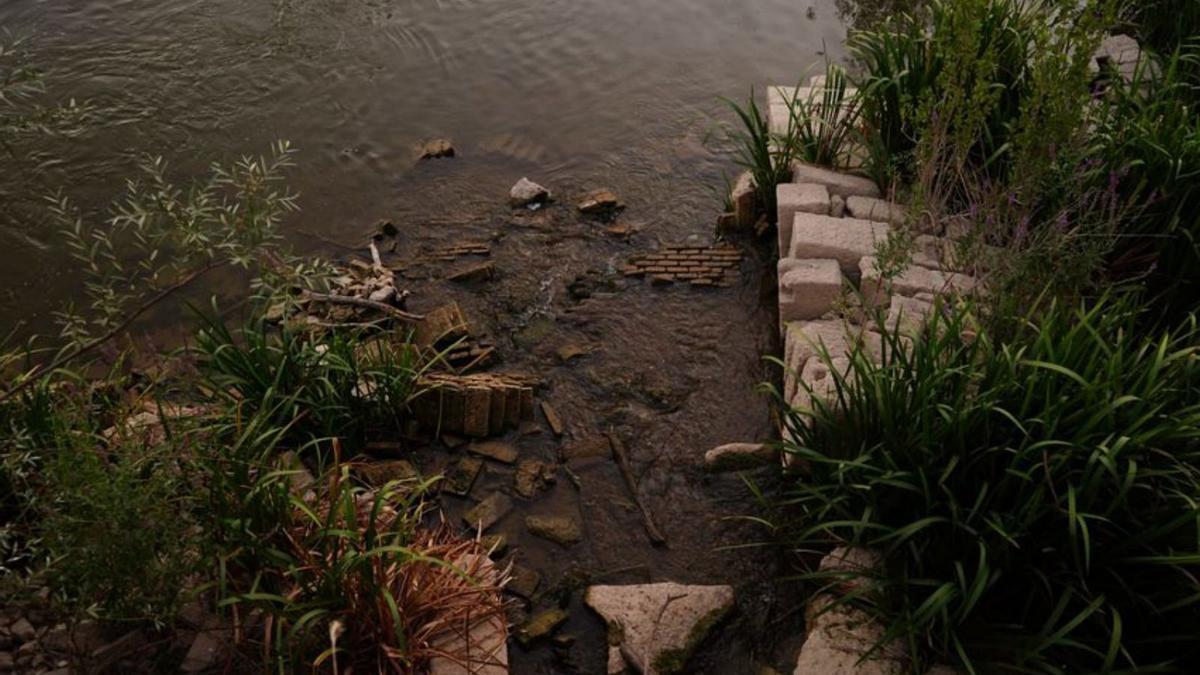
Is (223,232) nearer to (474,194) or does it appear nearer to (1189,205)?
(474,194)

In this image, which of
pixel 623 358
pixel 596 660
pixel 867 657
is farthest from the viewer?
pixel 623 358

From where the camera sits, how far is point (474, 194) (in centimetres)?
635

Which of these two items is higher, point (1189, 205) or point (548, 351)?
point (1189, 205)

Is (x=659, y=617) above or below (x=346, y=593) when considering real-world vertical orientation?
below

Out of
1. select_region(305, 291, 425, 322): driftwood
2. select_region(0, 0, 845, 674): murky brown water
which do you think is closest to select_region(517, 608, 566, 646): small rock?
select_region(0, 0, 845, 674): murky brown water

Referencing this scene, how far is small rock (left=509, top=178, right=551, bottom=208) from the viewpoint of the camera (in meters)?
6.19

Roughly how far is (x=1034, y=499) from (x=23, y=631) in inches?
135

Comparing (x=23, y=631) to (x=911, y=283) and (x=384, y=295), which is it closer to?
(x=384, y=295)

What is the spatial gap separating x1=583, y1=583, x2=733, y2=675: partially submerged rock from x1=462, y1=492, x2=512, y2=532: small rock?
23.8 inches

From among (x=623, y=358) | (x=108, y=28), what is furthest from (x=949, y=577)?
(x=108, y=28)

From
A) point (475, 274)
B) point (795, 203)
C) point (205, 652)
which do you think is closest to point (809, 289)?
point (795, 203)

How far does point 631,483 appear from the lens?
4309mm

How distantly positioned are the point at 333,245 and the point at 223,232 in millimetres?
699

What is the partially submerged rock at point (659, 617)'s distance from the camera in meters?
3.48
